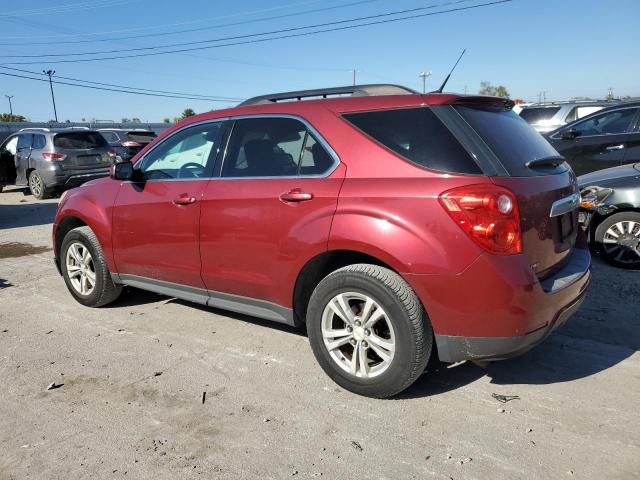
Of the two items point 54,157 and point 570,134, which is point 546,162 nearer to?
point 570,134

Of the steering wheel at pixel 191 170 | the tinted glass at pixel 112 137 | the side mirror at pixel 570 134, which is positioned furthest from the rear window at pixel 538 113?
the tinted glass at pixel 112 137

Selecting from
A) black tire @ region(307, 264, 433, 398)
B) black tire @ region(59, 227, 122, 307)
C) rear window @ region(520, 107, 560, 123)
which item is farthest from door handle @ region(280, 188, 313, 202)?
rear window @ region(520, 107, 560, 123)

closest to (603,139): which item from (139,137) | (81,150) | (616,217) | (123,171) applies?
(616,217)

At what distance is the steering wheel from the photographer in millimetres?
3994

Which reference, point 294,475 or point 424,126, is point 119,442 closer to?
point 294,475

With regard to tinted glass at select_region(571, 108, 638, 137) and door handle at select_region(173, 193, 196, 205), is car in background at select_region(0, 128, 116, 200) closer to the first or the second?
door handle at select_region(173, 193, 196, 205)

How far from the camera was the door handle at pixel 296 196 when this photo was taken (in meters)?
3.24

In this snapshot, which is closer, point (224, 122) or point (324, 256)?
point (324, 256)

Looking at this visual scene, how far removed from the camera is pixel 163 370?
363 centimetres

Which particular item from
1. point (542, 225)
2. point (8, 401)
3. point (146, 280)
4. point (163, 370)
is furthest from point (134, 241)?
point (542, 225)

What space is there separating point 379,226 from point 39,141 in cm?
1315

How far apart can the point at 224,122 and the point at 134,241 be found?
1318 mm

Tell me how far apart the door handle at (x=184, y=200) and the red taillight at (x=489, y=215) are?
2010 mm

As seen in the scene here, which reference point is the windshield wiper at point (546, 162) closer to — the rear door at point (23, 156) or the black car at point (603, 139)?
the black car at point (603, 139)
